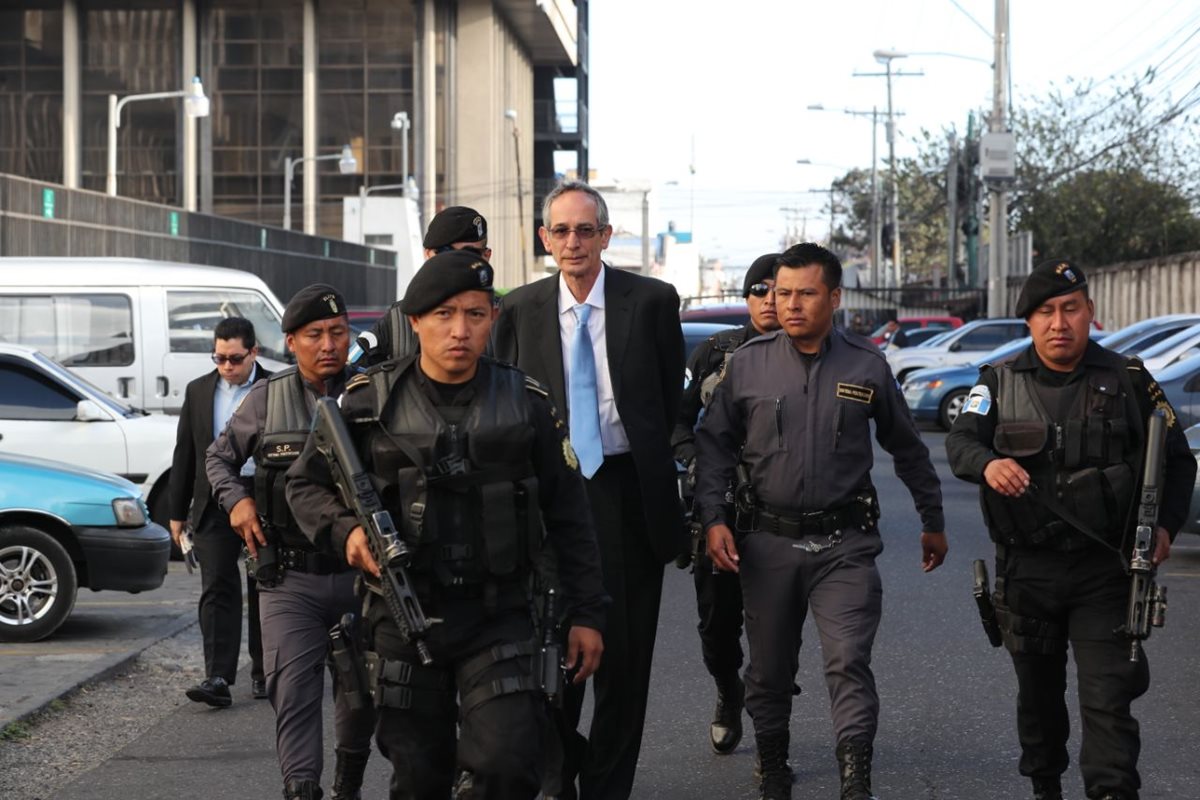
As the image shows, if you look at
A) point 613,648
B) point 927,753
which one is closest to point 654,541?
point 613,648

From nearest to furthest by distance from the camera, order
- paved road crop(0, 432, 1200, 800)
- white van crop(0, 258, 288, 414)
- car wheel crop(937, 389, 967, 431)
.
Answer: paved road crop(0, 432, 1200, 800)
white van crop(0, 258, 288, 414)
car wheel crop(937, 389, 967, 431)

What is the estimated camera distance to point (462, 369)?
15.0 feet

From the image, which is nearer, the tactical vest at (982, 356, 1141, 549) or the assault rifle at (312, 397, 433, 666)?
the assault rifle at (312, 397, 433, 666)

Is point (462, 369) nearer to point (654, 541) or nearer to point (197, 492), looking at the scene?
point (654, 541)

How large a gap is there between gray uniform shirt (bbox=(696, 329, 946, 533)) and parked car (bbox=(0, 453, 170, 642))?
500cm

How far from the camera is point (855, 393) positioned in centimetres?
611

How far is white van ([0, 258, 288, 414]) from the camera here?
1557cm

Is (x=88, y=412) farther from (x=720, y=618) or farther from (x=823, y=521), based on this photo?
(x=823, y=521)

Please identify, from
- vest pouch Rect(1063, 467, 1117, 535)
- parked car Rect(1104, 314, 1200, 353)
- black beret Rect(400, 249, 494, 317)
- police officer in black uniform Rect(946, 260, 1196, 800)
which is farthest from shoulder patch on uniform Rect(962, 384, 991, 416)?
parked car Rect(1104, 314, 1200, 353)

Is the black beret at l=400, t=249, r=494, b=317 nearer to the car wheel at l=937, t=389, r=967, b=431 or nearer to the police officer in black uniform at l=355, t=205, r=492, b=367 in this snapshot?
the police officer in black uniform at l=355, t=205, r=492, b=367

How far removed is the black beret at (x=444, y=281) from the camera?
14.9 ft

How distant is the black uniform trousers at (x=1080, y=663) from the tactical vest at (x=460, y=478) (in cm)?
187

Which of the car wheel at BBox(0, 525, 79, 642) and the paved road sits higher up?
the car wheel at BBox(0, 525, 79, 642)

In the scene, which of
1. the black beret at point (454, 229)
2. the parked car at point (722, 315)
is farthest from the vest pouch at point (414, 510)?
the parked car at point (722, 315)
